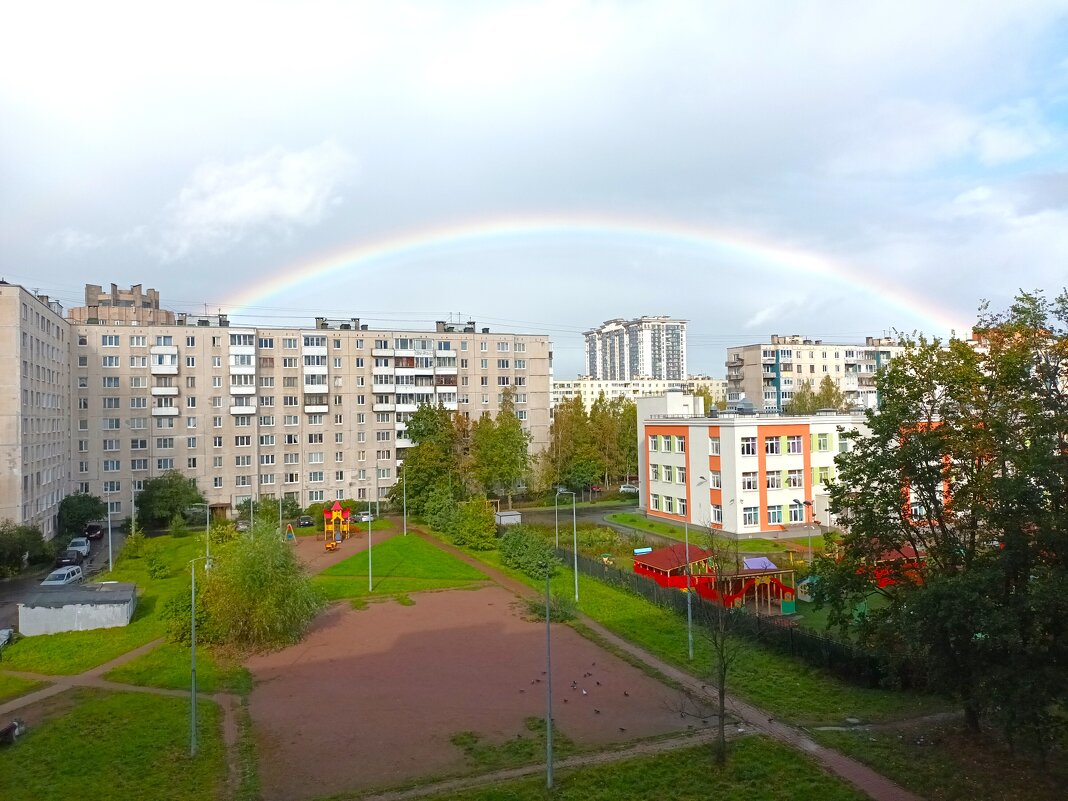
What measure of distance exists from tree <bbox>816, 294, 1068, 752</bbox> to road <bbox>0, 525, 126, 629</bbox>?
30213mm

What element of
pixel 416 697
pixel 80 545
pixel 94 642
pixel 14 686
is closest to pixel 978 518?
pixel 416 697

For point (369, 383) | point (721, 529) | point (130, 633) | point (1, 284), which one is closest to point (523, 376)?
point (369, 383)

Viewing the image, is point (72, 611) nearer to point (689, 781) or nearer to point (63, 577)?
point (63, 577)

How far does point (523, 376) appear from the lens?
71.2 meters

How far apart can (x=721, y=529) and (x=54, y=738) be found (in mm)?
37307

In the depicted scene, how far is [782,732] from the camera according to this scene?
18344 mm

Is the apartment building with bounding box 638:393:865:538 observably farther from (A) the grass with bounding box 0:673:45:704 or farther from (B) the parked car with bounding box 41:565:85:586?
(A) the grass with bounding box 0:673:45:704

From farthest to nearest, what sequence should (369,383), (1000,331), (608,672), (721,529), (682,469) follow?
(369,383) < (682,469) < (721,529) < (608,672) < (1000,331)

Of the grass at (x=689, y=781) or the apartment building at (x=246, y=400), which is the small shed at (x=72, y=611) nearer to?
the grass at (x=689, y=781)

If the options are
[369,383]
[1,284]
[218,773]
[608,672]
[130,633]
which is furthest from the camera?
[369,383]

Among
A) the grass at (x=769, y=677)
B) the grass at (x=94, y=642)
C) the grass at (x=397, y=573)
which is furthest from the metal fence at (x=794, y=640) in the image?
the grass at (x=94, y=642)

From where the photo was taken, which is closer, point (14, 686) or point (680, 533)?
point (14, 686)

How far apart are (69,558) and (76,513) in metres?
8.85

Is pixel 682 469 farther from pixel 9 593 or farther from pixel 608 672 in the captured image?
pixel 9 593
